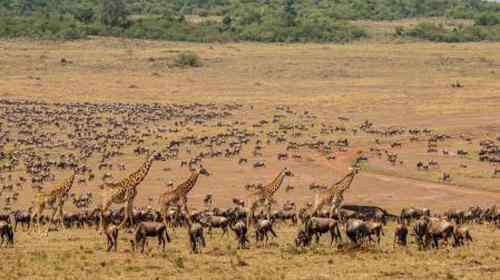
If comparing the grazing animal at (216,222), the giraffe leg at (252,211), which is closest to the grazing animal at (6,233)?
the grazing animal at (216,222)

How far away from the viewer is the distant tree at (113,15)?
417 ft

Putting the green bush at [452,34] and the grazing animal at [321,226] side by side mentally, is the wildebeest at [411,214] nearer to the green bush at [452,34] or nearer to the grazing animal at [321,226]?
the grazing animal at [321,226]

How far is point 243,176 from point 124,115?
22.0 m

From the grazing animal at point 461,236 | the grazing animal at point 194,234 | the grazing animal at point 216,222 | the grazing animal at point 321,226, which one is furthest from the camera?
the grazing animal at point 216,222

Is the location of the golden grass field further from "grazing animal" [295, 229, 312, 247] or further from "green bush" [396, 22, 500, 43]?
"green bush" [396, 22, 500, 43]

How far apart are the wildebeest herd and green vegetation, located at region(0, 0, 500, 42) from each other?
54712 mm

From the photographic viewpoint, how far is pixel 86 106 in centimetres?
6581

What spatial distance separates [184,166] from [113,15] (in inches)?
3469

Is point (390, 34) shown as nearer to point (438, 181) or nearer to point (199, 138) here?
point (199, 138)

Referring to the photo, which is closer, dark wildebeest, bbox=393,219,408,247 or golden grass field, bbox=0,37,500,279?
golden grass field, bbox=0,37,500,279

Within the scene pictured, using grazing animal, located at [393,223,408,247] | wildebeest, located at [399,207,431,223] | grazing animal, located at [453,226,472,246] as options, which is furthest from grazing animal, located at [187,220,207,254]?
wildebeest, located at [399,207,431,223]

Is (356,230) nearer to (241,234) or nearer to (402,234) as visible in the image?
(402,234)

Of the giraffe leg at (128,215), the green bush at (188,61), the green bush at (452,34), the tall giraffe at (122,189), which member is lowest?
the green bush at (188,61)

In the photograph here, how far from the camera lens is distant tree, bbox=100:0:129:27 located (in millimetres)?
127144
